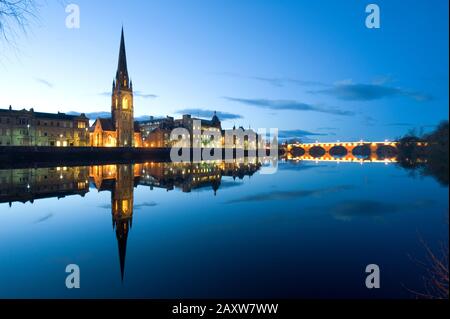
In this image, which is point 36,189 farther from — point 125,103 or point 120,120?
point 125,103

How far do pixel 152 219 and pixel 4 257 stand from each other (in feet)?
22.8

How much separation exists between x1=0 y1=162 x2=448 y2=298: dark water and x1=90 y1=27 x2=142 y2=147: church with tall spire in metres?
88.1

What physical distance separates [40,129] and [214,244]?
85.3 metres

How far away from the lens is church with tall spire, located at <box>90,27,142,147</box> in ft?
349

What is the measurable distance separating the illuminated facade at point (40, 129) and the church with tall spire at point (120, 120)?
39.7 feet

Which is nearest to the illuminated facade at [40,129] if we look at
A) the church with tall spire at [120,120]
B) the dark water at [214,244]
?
the church with tall spire at [120,120]

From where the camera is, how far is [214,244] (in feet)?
39.0

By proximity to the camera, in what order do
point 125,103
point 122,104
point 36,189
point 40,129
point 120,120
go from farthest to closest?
point 125,103, point 122,104, point 120,120, point 40,129, point 36,189

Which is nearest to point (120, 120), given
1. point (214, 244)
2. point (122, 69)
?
point (122, 69)

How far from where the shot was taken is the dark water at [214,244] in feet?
27.1

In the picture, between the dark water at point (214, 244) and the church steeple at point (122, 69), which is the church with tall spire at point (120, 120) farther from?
the dark water at point (214, 244)

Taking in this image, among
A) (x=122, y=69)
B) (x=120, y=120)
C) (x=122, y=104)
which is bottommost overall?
(x=120, y=120)

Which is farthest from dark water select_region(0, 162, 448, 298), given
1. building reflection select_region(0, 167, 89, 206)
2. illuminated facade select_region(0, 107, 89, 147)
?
illuminated facade select_region(0, 107, 89, 147)

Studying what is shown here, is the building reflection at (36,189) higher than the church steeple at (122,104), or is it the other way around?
the church steeple at (122,104)
